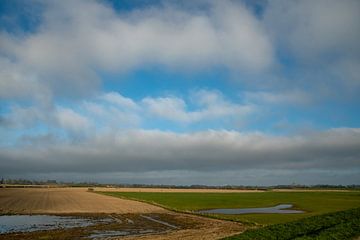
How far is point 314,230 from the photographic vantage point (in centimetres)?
2466

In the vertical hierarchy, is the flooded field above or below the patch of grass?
below

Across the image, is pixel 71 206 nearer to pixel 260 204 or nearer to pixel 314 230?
pixel 260 204

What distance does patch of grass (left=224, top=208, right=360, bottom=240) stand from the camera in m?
21.9

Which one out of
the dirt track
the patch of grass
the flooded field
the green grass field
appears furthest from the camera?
the dirt track

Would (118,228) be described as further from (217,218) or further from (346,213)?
(346,213)

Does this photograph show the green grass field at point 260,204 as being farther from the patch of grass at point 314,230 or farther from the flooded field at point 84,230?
the patch of grass at point 314,230

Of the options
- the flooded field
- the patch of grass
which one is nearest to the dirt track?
the flooded field

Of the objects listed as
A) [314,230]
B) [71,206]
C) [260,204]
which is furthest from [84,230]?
[260,204]

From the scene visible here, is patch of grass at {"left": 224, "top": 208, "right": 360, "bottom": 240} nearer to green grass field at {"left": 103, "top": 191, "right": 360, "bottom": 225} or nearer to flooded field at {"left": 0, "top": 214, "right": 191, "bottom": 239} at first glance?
flooded field at {"left": 0, "top": 214, "right": 191, "bottom": 239}

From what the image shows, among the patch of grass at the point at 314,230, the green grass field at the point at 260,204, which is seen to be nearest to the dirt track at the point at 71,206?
the green grass field at the point at 260,204

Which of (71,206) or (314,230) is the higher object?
(71,206)

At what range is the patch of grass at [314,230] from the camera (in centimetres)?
2194

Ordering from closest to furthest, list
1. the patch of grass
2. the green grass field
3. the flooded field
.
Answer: the patch of grass
the flooded field
the green grass field

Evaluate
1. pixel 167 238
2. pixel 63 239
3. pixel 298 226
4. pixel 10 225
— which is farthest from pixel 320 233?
pixel 10 225
